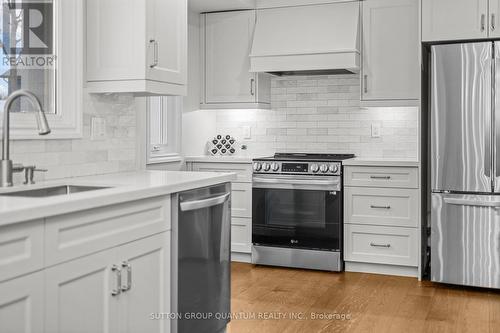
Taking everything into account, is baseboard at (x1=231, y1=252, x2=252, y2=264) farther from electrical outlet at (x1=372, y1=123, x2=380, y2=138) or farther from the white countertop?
the white countertop

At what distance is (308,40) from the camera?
5137 millimetres

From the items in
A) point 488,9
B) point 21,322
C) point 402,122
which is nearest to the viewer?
point 21,322

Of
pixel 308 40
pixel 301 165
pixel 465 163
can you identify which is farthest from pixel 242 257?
pixel 465 163

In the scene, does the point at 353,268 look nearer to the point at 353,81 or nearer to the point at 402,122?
the point at 402,122

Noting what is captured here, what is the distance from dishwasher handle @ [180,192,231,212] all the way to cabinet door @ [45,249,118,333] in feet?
1.77

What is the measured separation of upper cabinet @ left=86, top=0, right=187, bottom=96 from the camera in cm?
304

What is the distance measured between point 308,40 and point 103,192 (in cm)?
325

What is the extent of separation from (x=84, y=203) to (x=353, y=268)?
3311 millimetres

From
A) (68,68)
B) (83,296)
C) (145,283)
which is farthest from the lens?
(68,68)

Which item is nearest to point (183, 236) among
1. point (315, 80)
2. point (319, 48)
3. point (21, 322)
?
point (21, 322)

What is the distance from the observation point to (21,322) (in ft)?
6.04

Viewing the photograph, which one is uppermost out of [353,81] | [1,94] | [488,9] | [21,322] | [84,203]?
[488,9]

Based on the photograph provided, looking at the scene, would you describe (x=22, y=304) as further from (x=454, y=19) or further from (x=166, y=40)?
(x=454, y=19)

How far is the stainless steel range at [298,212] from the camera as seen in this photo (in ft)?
16.1
